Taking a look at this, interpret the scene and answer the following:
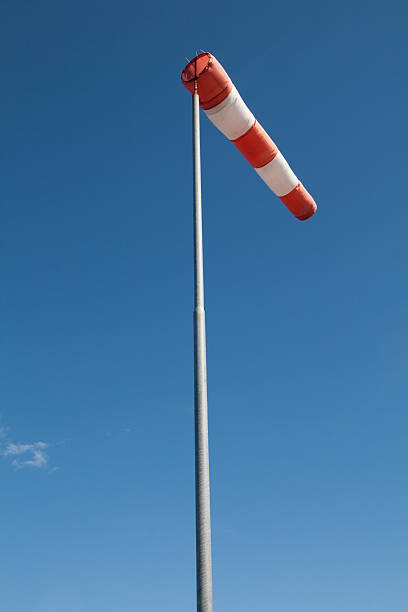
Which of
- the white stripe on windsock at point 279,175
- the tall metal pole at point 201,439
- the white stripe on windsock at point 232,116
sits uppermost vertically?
the white stripe on windsock at point 279,175

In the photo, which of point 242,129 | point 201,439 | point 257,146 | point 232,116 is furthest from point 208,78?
point 201,439

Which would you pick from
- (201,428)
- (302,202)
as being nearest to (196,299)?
(201,428)

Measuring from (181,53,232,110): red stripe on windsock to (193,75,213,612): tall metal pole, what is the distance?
3.39 m

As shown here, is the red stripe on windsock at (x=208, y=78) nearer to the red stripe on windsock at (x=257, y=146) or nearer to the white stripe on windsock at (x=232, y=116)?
the white stripe on windsock at (x=232, y=116)

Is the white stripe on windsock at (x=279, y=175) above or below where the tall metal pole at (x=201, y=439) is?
above

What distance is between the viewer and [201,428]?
11.1 metres

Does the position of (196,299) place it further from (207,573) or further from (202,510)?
(207,573)

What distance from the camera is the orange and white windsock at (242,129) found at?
1547 cm

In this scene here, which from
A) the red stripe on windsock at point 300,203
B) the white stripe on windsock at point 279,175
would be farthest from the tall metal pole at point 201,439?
the red stripe on windsock at point 300,203

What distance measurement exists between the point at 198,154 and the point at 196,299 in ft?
12.3

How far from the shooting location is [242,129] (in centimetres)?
1667

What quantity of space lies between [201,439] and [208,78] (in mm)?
9311

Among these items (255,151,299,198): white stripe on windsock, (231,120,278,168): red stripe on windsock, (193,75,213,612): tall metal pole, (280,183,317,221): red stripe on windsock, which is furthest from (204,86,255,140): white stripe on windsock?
(193,75,213,612): tall metal pole

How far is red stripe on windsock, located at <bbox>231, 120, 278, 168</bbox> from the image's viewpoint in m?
16.9
